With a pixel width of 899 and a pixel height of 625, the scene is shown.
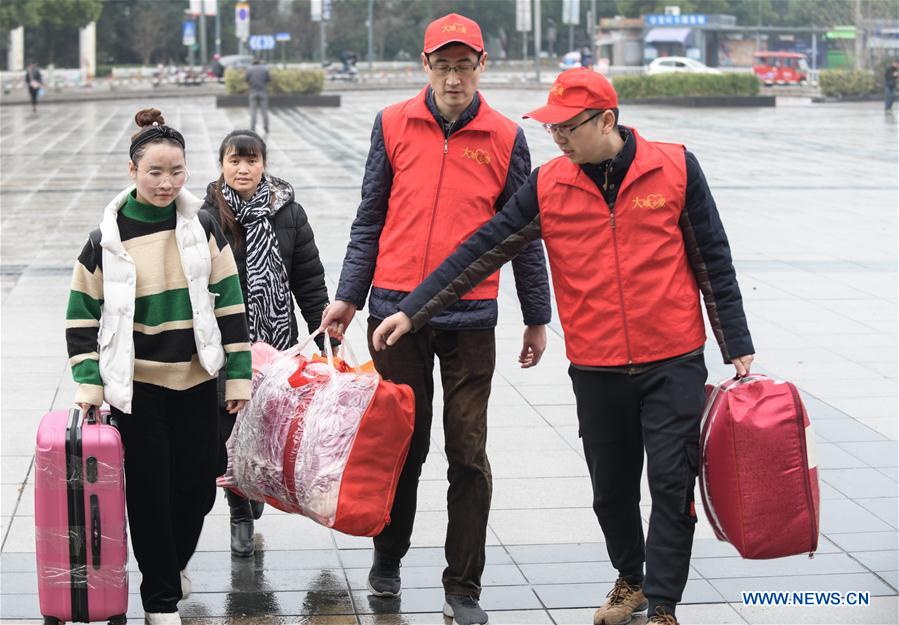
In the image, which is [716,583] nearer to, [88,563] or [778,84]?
[88,563]

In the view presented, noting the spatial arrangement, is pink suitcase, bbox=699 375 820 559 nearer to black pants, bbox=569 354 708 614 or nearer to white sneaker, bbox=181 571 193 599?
black pants, bbox=569 354 708 614

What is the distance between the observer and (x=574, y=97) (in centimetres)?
392

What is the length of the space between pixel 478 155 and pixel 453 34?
40 cm

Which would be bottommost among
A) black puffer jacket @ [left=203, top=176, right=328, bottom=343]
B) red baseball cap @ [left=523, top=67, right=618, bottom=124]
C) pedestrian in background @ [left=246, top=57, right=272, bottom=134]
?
black puffer jacket @ [left=203, top=176, right=328, bottom=343]

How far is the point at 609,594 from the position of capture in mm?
4332

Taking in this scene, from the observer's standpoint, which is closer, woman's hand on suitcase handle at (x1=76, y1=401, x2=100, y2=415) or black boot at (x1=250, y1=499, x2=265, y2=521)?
woman's hand on suitcase handle at (x1=76, y1=401, x2=100, y2=415)

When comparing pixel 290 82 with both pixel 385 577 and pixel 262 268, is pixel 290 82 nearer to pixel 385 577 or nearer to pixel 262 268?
pixel 262 268

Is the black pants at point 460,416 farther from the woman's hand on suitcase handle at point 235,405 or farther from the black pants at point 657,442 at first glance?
the woman's hand on suitcase handle at point 235,405

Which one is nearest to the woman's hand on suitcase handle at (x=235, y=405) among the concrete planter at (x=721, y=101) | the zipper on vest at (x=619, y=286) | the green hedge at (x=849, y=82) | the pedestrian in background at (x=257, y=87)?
the zipper on vest at (x=619, y=286)

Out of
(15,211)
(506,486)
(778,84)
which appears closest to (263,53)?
(778,84)

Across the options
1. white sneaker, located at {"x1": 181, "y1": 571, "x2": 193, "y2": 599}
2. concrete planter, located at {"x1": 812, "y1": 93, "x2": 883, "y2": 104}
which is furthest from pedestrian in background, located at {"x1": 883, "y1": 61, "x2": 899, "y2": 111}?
white sneaker, located at {"x1": 181, "y1": 571, "x2": 193, "y2": 599}

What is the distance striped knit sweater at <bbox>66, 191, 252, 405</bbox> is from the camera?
393 cm

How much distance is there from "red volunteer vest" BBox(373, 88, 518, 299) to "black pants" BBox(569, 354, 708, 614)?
1.72 feet

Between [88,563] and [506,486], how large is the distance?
89.5 inches
